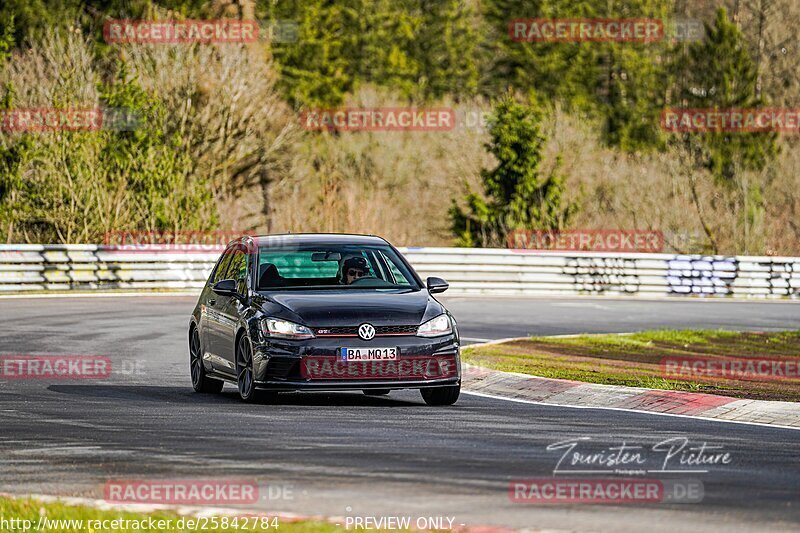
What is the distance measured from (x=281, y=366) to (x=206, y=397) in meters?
1.75

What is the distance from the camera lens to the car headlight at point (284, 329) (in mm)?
13352

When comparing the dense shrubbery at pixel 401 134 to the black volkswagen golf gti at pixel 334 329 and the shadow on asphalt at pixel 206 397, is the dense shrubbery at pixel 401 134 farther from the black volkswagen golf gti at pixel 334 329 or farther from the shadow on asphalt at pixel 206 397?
the black volkswagen golf gti at pixel 334 329

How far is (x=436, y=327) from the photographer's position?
1366 cm

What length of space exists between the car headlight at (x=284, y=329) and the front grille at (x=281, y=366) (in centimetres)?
20

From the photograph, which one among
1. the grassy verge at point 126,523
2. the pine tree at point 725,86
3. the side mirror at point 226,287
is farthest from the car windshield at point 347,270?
the pine tree at point 725,86

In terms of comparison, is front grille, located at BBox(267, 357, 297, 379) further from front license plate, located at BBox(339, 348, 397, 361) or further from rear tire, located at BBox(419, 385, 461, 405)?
rear tire, located at BBox(419, 385, 461, 405)

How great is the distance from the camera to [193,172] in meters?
49.8

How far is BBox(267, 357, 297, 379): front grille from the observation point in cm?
1330

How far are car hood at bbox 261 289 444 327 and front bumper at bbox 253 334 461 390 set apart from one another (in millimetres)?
162

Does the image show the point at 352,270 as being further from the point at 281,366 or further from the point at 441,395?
the point at 281,366

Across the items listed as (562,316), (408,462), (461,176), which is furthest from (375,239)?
(461,176)

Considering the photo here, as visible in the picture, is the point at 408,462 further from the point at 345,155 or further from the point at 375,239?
the point at 345,155

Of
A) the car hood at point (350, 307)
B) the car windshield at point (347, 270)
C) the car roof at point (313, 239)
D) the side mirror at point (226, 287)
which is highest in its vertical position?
the car roof at point (313, 239)

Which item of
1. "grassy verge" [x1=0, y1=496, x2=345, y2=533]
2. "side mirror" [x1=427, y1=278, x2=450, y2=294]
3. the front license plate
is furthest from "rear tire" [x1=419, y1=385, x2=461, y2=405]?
"grassy verge" [x1=0, y1=496, x2=345, y2=533]
